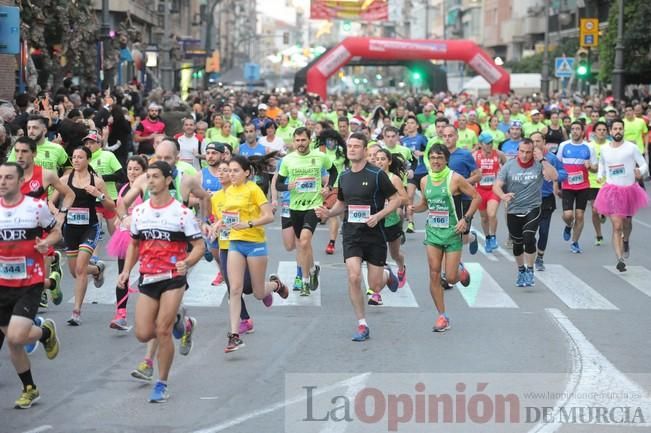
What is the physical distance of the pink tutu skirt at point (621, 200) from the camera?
16.9 m

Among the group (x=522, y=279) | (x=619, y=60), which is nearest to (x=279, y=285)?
(x=522, y=279)

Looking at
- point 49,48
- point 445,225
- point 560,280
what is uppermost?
point 49,48

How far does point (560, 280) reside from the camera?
1600 cm

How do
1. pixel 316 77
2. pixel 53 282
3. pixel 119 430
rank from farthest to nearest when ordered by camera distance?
pixel 316 77, pixel 53 282, pixel 119 430

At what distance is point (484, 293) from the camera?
583 inches

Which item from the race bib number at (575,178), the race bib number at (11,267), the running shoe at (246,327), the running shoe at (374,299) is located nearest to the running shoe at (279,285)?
the running shoe at (246,327)

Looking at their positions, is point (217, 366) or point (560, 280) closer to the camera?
point (217, 366)

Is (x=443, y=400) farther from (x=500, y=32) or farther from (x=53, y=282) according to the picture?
(x=500, y=32)

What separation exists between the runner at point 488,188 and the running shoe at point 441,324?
6326mm

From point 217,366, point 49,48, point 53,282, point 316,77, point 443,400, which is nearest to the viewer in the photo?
point 443,400

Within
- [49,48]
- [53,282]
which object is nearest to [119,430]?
[53,282]

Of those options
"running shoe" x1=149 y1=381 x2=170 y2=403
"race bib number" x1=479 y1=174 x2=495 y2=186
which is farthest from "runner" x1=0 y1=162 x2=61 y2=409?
"race bib number" x1=479 y1=174 x2=495 y2=186

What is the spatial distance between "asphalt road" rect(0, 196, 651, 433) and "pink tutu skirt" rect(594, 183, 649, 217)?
1.26 metres

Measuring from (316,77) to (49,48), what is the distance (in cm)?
2161
